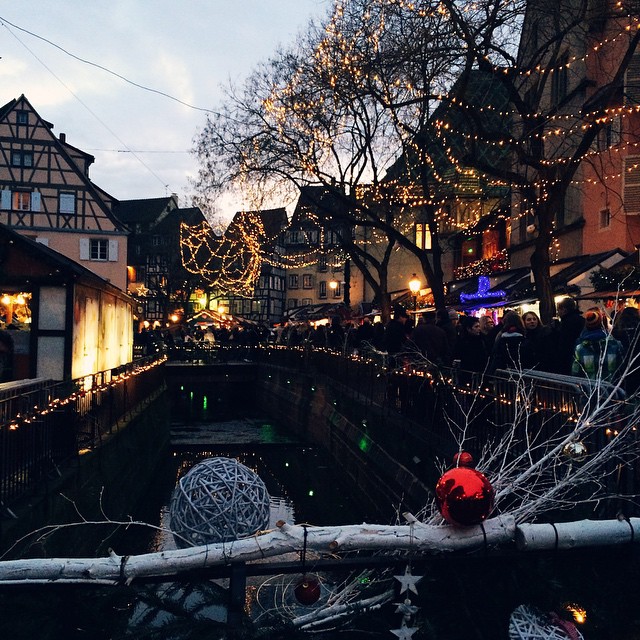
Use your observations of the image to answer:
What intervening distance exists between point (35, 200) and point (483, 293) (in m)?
27.5

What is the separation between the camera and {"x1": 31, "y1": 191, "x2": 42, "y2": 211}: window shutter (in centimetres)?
4528

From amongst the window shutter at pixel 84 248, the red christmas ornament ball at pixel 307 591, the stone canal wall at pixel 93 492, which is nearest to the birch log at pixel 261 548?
the red christmas ornament ball at pixel 307 591

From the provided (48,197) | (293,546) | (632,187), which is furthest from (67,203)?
(293,546)

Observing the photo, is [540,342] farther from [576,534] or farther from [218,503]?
[576,534]

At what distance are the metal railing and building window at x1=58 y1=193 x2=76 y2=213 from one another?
107ft

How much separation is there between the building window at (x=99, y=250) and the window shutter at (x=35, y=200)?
143 inches

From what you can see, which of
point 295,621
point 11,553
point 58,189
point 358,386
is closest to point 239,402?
point 58,189

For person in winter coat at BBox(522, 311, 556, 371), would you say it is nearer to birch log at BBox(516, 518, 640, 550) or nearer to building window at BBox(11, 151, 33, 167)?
birch log at BBox(516, 518, 640, 550)

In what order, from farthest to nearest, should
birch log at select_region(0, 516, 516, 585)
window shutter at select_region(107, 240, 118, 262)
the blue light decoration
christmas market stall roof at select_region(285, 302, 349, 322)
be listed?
window shutter at select_region(107, 240, 118, 262), christmas market stall roof at select_region(285, 302, 349, 322), the blue light decoration, birch log at select_region(0, 516, 516, 585)

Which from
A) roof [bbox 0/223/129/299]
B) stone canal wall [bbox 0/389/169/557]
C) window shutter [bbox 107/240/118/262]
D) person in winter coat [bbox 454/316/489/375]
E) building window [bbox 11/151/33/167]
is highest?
building window [bbox 11/151/33/167]

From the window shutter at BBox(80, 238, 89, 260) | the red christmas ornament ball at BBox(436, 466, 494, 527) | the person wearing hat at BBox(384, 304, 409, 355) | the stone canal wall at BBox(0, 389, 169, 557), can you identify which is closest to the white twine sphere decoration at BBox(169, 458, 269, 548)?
the stone canal wall at BBox(0, 389, 169, 557)

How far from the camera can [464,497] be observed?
342 cm

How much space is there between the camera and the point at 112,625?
3.43 m

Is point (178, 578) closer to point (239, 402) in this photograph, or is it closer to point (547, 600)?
point (547, 600)
